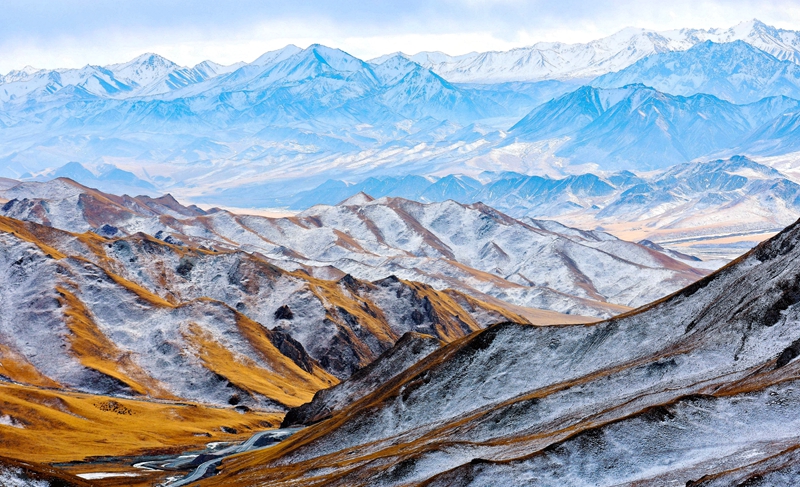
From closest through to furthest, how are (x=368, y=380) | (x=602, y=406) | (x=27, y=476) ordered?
(x=27, y=476) < (x=602, y=406) < (x=368, y=380)

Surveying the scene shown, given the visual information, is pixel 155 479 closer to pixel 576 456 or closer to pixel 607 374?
pixel 607 374

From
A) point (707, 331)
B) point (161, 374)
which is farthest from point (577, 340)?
point (161, 374)

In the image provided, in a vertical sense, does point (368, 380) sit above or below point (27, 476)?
below

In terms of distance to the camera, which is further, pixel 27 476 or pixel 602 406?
pixel 602 406

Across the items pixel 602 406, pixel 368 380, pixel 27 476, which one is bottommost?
pixel 368 380

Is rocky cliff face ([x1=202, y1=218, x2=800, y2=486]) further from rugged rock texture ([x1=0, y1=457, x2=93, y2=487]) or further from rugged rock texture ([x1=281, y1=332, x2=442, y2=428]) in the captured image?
rugged rock texture ([x1=0, y1=457, x2=93, y2=487])

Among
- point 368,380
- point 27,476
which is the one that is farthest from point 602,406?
point 368,380

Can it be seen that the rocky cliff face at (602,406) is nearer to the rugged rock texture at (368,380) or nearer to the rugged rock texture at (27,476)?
the rugged rock texture at (368,380)

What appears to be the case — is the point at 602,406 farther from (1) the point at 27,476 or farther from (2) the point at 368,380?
(2) the point at 368,380

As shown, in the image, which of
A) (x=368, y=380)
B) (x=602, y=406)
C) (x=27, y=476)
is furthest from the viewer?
(x=368, y=380)
